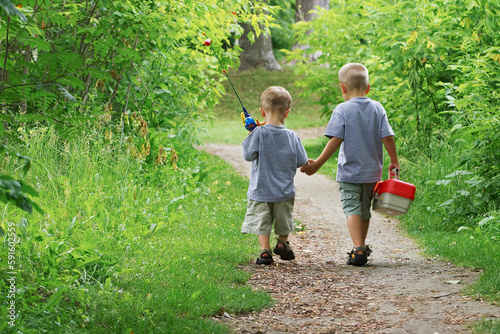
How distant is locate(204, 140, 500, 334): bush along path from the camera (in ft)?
11.0

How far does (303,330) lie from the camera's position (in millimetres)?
3285

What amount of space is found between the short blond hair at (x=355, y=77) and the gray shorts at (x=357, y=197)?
2.93ft

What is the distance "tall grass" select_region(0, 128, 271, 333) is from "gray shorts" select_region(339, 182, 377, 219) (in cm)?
99

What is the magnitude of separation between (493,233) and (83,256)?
3835 millimetres

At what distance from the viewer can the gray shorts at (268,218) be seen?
484 centimetres

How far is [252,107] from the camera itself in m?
22.6

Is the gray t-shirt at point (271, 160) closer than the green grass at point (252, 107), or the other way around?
the gray t-shirt at point (271, 160)

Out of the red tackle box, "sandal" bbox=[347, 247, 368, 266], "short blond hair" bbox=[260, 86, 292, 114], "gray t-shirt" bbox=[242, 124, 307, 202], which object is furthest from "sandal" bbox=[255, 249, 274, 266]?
"short blond hair" bbox=[260, 86, 292, 114]

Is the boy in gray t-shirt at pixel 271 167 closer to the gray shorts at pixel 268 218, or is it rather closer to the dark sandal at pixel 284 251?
the gray shorts at pixel 268 218

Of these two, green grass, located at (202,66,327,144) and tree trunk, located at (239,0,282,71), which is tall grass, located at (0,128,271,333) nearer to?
green grass, located at (202,66,327,144)

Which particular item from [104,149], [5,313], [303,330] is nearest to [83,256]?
[5,313]

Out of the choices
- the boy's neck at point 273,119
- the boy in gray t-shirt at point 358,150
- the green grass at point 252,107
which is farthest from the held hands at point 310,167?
the green grass at point 252,107

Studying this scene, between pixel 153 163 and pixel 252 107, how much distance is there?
15.4 meters

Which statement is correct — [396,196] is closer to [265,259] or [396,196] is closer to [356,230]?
[356,230]
